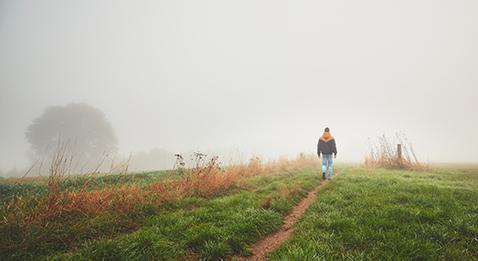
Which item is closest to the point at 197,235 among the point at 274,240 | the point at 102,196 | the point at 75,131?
the point at 274,240

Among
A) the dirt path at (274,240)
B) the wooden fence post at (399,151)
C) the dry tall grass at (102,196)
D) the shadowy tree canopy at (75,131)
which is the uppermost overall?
the shadowy tree canopy at (75,131)

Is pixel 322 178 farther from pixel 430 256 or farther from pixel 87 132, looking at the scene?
pixel 87 132

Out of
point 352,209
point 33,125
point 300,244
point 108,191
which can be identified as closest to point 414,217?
point 352,209

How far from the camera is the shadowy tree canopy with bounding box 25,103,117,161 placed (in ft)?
169

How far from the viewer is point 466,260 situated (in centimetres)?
383

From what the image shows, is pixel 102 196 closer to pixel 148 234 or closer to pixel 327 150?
pixel 148 234

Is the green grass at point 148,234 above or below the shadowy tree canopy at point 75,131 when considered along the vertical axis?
below

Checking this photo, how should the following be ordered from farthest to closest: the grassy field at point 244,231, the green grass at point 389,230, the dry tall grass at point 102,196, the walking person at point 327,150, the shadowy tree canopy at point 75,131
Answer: the shadowy tree canopy at point 75,131 < the walking person at point 327,150 < the dry tall grass at point 102,196 < the grassy field at point 244,231 < the green grass at point 389,230

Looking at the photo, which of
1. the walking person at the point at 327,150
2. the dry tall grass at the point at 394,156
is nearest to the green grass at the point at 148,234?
the walking person at the point at 327,150

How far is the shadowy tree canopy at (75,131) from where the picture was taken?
5147 centimetres

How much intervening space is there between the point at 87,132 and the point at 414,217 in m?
64.7

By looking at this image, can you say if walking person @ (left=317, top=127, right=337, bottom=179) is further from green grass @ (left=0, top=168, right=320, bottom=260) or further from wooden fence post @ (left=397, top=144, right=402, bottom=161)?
green grass @ (left=0, top=168, right=320, bottom=260)

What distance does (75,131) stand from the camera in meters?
54.4

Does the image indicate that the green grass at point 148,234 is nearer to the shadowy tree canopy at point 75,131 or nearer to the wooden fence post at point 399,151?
the wooden fence post at point 399,151
